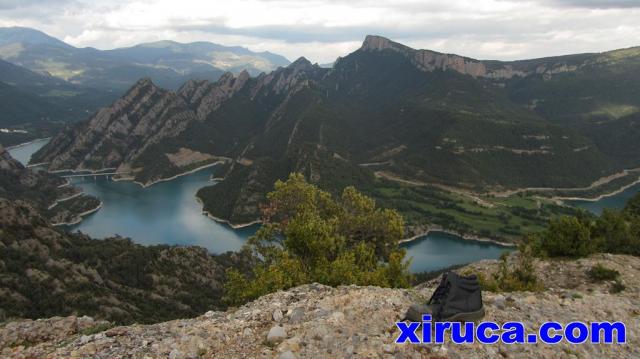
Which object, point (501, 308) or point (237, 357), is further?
point (501, 308)

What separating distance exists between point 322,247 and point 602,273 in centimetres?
1600

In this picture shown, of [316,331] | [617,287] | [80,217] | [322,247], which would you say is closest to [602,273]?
[617,287]

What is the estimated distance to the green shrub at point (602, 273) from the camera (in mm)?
23969

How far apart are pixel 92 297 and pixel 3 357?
53224 millimetres

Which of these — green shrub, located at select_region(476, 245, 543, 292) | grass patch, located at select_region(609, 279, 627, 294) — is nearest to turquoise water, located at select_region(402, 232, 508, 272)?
green shrub, located at select_region(476, 245, 543, 292)

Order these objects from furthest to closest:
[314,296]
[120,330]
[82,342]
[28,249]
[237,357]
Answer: [28,249]
[314,296]
[120,330]
[82,342]
[237,357]

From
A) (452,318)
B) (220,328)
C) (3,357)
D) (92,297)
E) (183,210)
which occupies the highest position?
(452,318)

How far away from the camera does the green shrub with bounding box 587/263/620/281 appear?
944 inches

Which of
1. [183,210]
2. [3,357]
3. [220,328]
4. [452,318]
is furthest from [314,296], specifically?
[183,210]

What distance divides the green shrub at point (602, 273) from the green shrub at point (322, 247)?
10.2 m

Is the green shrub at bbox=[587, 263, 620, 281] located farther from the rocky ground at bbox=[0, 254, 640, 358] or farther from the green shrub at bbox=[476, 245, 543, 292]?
the green shrub at bbox=[476, 245, 543, 292]

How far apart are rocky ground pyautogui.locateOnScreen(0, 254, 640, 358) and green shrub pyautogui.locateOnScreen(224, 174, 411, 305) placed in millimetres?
5185

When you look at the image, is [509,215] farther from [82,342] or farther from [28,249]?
[82,342]

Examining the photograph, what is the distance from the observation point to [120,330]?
16750 mm
